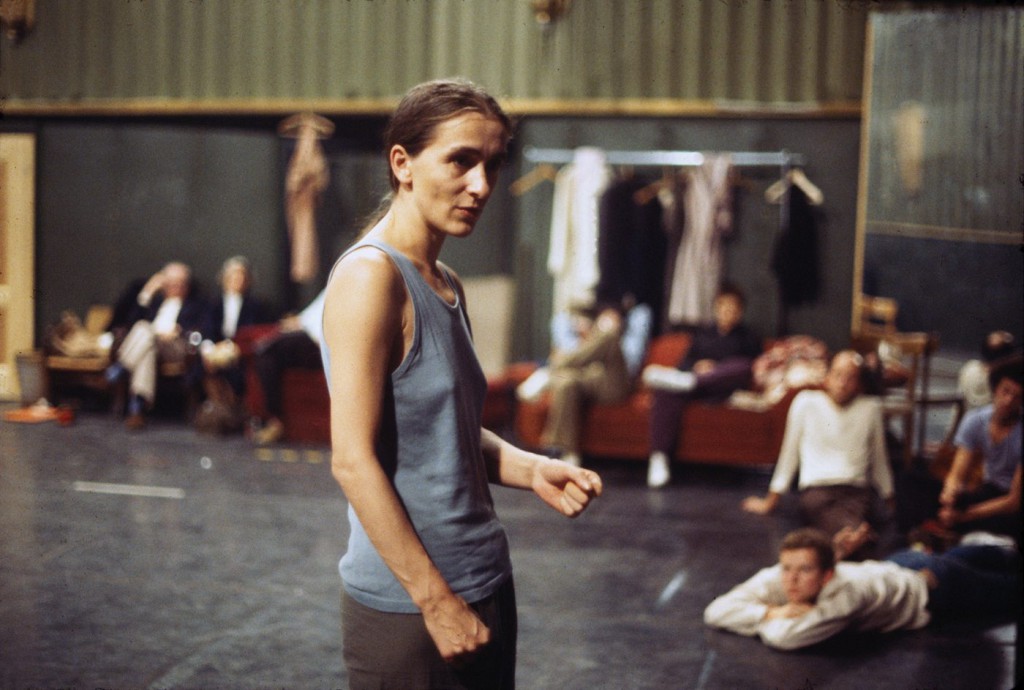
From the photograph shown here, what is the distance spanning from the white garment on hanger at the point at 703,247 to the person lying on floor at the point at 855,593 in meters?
3.26

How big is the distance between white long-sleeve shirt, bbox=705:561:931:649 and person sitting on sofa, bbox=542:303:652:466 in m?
2.69

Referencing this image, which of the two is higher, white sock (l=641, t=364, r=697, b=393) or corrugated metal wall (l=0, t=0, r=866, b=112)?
corrugated metal wall (l=0, t=0, r=866, b=112)

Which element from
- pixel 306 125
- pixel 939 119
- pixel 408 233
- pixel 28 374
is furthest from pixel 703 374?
pixel 408 233

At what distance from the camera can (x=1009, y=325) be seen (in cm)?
562

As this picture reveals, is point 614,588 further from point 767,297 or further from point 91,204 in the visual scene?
point 91,204

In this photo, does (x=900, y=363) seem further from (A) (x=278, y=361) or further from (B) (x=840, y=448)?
(A) (x=278, y=361)

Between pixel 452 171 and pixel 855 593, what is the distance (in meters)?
2.91

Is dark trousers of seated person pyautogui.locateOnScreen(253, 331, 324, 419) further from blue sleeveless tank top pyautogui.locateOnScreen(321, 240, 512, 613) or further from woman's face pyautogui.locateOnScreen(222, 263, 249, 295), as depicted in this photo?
blue sleeveless tank top pyautogui.locateOnScreen(321, 240, 512, 613)

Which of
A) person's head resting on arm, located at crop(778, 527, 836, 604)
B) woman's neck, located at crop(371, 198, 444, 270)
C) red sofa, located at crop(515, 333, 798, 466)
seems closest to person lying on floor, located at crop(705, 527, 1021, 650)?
person's head resting on arm, located at crop(778, 527, 836, 604)

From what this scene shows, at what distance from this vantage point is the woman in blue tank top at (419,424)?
4.96 ft

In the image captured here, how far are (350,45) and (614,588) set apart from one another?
17.2 feet

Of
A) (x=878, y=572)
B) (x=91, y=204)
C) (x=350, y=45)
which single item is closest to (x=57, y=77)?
(x=91, y=204)

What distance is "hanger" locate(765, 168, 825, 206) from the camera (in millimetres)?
7692

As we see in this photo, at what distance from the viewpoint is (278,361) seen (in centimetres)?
759
